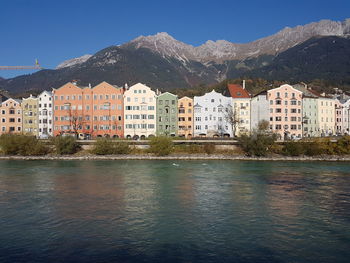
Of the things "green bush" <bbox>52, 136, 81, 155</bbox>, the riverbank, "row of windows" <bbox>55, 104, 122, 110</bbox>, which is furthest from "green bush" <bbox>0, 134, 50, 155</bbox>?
"row of windows" <bbox>55, 104, 122, 110</bbox>

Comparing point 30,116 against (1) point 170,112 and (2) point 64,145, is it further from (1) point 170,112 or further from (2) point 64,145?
(1) point 170,112

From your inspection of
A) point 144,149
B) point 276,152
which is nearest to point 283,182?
point 276,152

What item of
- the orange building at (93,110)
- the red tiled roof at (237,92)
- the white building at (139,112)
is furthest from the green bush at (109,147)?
the red tiled roof at (237,92)

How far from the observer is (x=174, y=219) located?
22359mm

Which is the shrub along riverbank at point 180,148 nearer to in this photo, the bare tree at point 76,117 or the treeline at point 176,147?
the treeline at point 176,147

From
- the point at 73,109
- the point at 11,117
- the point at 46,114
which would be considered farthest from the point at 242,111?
the point at 11,117

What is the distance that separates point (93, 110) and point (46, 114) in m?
11.1

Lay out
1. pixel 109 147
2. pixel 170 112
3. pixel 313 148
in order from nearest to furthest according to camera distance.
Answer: pixel 313 148, pixel 109 147, pixel 170 112

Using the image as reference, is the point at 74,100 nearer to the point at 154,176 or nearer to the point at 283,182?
the point at 154,176

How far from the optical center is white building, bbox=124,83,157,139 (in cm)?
7862

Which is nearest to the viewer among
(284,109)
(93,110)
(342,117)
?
(284,109)

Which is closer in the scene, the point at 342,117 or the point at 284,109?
the point at 284,109

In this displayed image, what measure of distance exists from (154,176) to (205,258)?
24460mm

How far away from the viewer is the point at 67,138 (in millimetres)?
64250
